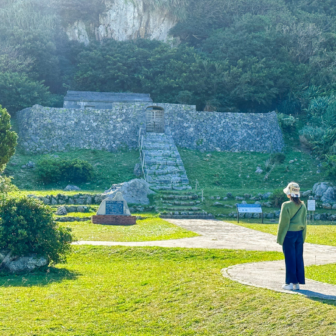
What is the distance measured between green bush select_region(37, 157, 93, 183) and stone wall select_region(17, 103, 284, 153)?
456 cm

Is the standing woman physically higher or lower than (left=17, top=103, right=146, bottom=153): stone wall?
lower

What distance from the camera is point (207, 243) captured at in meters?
13.6

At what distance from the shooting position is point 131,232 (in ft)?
52.7

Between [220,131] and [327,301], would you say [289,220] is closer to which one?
[327,301]

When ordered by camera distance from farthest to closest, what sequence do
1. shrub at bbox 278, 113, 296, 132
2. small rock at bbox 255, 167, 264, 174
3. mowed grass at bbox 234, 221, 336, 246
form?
1. shrub at bbox 278, 113, 296, 132
2. small rock at bbox 255, 167, 264, 174
3. mowed grass at bbox 234, 221, 336, 246

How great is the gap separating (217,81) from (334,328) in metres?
33.6

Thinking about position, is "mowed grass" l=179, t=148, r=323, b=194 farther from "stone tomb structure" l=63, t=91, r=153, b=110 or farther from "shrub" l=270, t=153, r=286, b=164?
"stone tomb structure" l=63, t=91, r=153, b=110

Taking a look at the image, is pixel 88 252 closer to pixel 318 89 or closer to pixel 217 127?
pixel 217 127

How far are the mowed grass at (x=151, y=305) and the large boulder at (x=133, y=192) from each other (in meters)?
11.3

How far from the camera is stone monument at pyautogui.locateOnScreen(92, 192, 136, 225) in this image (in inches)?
722

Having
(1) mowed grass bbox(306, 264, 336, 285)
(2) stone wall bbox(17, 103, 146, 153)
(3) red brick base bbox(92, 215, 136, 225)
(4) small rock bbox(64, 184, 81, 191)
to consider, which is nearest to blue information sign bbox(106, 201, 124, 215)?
(3) red brick base bbox(92, 215, 136, 225)

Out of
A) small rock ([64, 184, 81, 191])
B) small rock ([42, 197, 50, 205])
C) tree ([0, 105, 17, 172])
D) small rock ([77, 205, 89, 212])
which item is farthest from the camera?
small rock ([64, 184, 81, 191])

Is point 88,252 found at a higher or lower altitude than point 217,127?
lower

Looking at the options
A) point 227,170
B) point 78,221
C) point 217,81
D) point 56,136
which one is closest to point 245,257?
point 78,221
